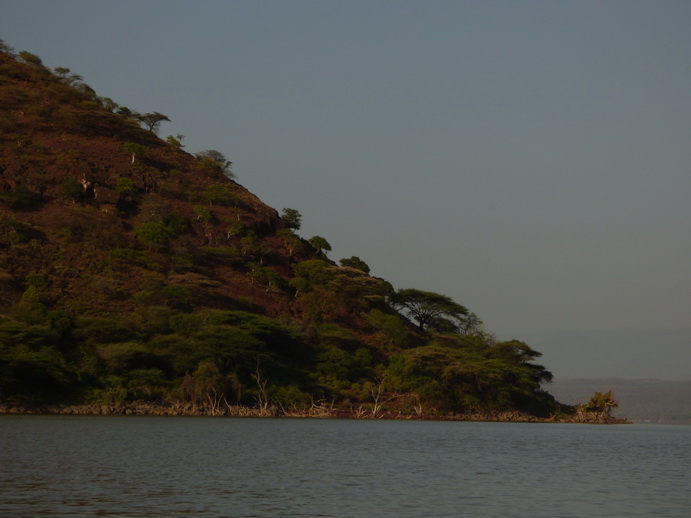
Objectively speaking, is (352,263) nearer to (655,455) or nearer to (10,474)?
(655,455)

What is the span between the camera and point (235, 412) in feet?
236

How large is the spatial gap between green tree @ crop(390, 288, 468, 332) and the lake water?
62075mm

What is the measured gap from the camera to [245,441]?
43125 mm

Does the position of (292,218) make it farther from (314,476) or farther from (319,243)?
(314,476)

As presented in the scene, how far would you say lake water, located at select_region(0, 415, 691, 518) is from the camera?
2145 centimetres

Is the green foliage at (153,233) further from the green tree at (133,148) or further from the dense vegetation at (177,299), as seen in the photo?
the green tree at (133,148)

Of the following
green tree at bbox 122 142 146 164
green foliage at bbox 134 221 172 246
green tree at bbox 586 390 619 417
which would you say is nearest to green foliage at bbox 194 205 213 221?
green foliage at bbox 134 221 172 246

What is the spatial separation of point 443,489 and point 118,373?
50109 mm

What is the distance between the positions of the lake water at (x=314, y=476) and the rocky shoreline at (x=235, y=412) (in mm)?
15619

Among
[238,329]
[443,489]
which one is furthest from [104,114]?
[443,489]

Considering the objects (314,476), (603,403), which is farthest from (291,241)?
(314,476)

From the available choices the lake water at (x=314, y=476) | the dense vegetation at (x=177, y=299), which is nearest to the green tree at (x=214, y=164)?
the dense vegetation at (x=177, y=299)

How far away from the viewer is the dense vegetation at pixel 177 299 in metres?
71.6

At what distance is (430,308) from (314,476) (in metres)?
85.2
